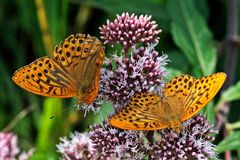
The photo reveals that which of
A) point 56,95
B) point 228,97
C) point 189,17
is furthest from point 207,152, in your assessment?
point 189,17

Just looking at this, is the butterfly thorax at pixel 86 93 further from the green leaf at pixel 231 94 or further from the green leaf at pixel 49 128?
the green leaf at pixel 231 94

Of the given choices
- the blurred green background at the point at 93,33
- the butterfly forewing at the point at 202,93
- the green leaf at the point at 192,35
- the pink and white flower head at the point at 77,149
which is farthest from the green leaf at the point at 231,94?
Answer: the butterfly forewing at the point at 202,93

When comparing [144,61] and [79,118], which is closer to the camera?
[144,61]

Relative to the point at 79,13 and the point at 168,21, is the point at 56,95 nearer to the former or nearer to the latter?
the point at 168,21

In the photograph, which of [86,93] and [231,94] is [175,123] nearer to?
[86,93]

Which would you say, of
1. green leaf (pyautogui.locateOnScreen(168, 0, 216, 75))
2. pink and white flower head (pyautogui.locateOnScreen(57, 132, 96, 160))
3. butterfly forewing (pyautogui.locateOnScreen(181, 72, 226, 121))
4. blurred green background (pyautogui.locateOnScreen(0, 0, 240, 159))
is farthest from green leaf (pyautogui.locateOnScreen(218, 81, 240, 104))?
butterfly forewing (pyautogui.locateOnScreen(181, 72, 226, 121))

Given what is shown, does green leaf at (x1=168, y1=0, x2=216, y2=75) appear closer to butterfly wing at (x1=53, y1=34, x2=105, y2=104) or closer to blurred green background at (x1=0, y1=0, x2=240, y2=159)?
Result: blurred green background at (x1=0, y1=0, x2=240, y2=159)
